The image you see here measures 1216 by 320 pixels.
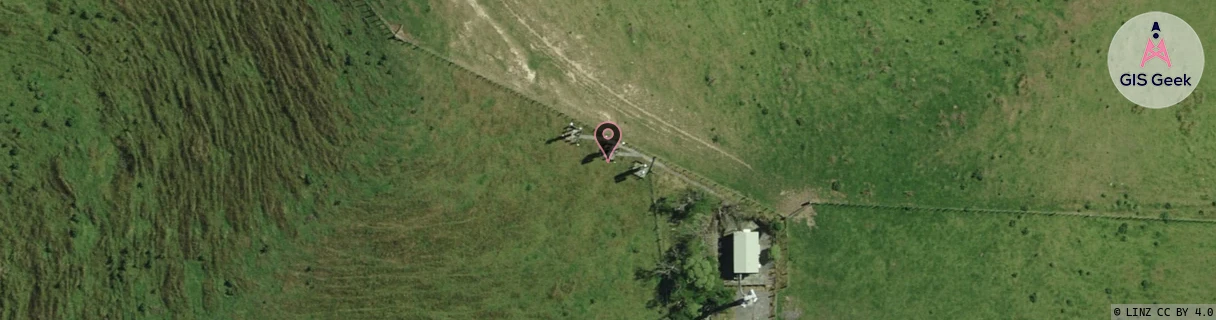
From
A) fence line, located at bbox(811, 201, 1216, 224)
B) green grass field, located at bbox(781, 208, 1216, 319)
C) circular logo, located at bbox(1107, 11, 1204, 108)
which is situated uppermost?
circular logo, located at bbox(1107, 11, 1204, 108)

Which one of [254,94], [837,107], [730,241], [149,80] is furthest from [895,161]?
[149,80]

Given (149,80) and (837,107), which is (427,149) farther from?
(837,107)

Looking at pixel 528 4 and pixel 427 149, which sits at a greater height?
pixel 528 4

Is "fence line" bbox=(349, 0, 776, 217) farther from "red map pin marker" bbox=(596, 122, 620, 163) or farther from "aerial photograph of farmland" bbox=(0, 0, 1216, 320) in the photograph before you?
"red map pin marker" bbox=(596, 122, 620, 163)

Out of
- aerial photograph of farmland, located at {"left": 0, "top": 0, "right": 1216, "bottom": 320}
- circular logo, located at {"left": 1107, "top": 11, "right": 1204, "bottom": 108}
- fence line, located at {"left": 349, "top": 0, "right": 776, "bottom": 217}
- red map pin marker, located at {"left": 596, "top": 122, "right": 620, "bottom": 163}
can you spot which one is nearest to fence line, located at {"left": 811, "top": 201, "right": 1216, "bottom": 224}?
aerial photograph of farmland, located at {"left": 0, "top": 0, "right": 1216, "bottom": 320}

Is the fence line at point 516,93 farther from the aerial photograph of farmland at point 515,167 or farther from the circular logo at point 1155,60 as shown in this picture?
the circular logo at point 1155,60

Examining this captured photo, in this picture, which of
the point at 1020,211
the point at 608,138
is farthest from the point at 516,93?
the point at 1020,211
